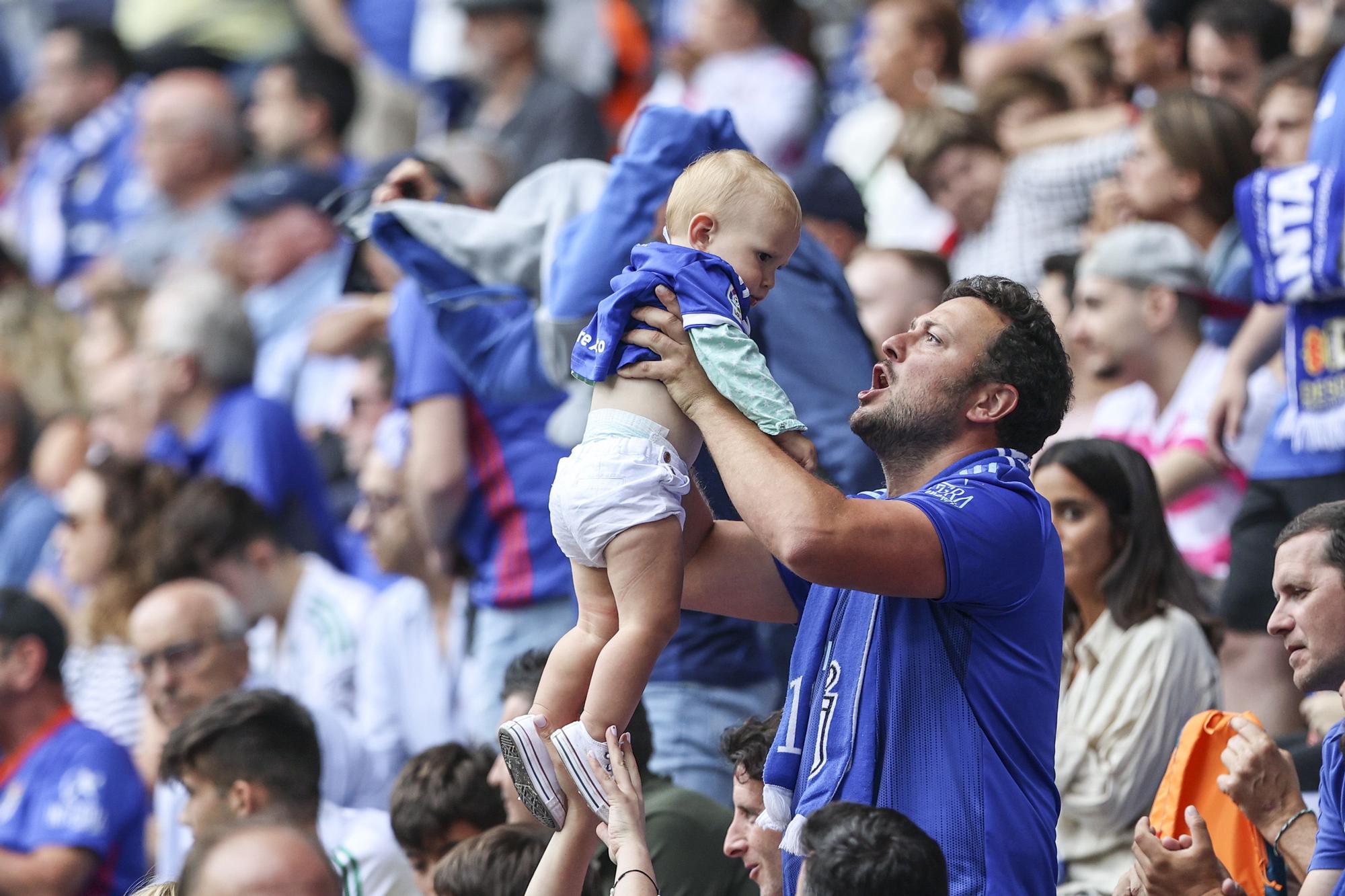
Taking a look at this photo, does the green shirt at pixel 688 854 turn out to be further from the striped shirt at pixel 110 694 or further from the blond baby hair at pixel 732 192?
the striped shirt at pixel 110 694

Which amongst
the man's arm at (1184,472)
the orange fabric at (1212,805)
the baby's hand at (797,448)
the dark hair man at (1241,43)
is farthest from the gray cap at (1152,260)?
the baby's hand at (797,448)

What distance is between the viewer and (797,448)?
3234 millimetres

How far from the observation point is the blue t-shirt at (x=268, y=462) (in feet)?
24.8

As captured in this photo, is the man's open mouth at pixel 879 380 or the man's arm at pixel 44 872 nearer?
the man's open mouth at pixel 879 380

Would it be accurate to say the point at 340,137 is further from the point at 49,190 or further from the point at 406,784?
the point at 406,784

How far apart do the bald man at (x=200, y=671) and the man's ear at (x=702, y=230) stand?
117 inches

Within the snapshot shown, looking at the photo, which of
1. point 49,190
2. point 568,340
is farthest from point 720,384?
point 49,190

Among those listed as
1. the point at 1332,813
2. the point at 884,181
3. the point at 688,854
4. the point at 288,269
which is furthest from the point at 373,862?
the point at 288,269

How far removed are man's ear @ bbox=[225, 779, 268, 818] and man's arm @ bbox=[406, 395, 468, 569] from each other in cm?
108

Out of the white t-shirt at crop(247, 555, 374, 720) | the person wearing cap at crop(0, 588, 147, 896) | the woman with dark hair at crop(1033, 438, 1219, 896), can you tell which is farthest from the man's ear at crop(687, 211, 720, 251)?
the white t-shirt at crop(247, 555, 374, 720)

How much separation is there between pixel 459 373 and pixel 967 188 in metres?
2.53

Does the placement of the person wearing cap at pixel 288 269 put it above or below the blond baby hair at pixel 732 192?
below

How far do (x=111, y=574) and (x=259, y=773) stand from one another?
2427 millimetres

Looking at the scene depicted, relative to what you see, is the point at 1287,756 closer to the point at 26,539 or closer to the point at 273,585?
the point at 273,585
